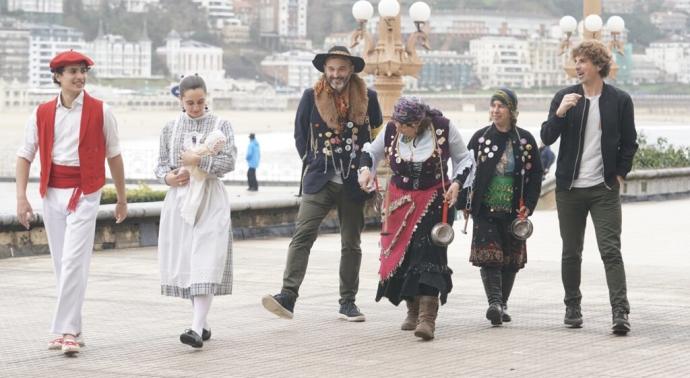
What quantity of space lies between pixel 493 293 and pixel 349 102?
4.13 feet

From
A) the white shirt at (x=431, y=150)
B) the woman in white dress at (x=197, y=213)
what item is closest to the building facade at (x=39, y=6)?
the white shirt at (x=431, y=150)

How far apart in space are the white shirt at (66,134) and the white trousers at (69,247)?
0.16 metres

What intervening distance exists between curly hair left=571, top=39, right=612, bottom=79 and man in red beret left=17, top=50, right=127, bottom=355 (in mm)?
2363

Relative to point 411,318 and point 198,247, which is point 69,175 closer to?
point 198,247

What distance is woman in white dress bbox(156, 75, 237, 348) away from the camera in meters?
7.66

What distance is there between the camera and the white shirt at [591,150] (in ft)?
27.1

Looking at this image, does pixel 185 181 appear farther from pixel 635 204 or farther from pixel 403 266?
pixel 635 204

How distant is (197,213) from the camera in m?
7.71

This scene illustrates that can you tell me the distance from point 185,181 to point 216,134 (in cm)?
27

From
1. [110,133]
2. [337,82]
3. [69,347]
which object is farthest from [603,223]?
[69,347]

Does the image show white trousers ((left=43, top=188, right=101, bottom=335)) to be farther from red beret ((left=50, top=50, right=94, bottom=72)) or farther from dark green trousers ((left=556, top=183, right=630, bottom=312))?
dark green trousers ((left=556, top=183, right=630, bottom=312))

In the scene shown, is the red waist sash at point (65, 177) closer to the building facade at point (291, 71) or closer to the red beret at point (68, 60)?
the red beret at point (68, 60)

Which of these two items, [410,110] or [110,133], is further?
[410,110]

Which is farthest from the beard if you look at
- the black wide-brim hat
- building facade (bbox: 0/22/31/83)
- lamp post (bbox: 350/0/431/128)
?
building facade (bbox: 0/22/31/83)
